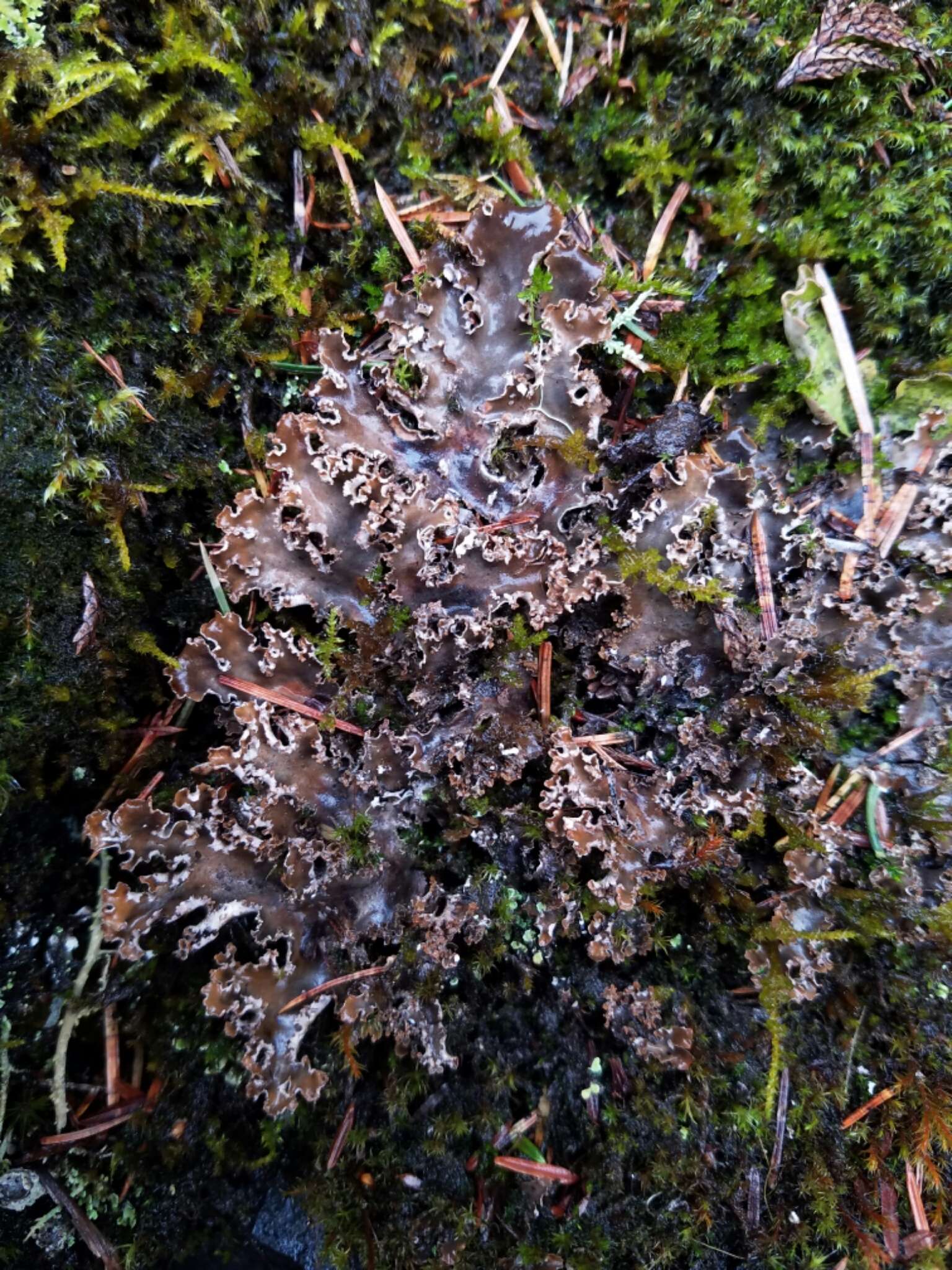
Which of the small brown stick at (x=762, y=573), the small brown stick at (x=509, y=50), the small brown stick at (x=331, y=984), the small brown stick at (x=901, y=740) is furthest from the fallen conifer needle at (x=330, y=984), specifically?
the small brown stick at (x=509, y=50)

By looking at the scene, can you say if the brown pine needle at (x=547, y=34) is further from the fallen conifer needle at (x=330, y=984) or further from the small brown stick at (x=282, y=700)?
the fallen conifer needle at (x=330, y=984)

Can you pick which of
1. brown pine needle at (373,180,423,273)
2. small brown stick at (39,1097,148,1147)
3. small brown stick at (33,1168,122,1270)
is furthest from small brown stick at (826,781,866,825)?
small brown stick at (33,1168,122,1270)

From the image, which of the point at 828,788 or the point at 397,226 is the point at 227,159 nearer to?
the point at 397,226

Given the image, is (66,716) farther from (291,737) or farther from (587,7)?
(587,7)

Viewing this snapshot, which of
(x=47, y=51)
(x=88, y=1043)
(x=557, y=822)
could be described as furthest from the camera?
(x=88, y=1043)

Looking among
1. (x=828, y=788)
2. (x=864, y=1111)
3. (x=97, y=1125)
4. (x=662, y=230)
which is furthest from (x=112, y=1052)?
(x=662, y=230)

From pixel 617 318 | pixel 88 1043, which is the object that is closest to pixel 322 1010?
pixel 88 1043
